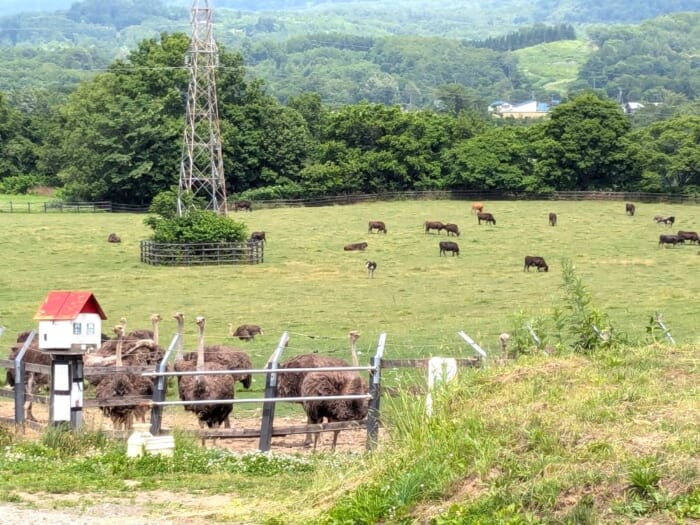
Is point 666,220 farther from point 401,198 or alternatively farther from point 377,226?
point 401,198

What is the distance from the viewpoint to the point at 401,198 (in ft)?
287

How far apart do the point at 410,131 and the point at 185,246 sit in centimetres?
4183

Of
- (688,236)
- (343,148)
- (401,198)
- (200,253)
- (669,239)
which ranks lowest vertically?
(200,253)

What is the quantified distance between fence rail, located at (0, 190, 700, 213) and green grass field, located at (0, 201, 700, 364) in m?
8.54

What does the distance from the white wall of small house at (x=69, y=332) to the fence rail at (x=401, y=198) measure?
6901cm

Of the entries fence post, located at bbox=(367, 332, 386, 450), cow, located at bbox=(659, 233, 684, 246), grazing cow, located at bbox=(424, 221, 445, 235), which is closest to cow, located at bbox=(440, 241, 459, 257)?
grazing cow, located at bbox=(424, 221, 445, 235)

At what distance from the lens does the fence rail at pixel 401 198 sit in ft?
280

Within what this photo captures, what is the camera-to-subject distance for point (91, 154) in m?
87.7

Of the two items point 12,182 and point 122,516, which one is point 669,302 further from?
point 12,182

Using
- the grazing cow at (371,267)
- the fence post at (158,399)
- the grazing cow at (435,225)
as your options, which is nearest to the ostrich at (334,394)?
the fence post at (158,399)

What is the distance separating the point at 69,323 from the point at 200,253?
38999 millimetres

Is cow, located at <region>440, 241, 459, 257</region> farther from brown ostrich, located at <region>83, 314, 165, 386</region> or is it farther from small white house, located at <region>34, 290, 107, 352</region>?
small white house, located at <region>34, 290, 107, 352</region>

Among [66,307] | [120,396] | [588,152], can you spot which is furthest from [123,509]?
[588,152]

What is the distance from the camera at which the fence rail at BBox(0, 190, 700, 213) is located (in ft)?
280
